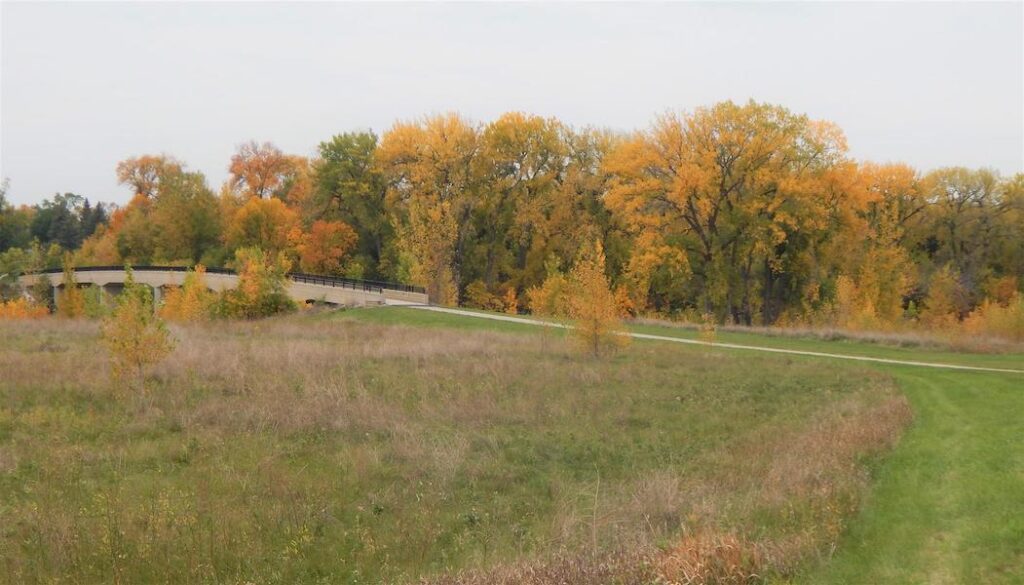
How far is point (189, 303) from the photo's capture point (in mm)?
39562

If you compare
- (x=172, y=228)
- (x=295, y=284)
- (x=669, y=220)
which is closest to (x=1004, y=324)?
(x=669, y=220)

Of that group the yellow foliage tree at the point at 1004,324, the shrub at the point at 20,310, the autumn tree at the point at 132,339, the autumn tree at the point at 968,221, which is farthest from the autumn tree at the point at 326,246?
the autumn tree at the point at 968,221

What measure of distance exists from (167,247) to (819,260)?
57.6 meters

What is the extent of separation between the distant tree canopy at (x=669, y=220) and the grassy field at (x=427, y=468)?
24.6 metres

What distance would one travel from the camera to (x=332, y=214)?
203ft

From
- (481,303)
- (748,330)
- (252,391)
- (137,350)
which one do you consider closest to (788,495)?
(252,391)

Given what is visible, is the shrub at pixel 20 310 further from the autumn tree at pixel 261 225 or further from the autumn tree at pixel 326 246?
the autumn tree at pixel 326 246

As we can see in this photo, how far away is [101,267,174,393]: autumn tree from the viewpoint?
17234 millimetres

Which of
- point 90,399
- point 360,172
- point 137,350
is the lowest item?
point 90,399

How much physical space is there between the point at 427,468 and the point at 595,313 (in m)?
13.0

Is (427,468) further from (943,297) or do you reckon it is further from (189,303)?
(943,297)

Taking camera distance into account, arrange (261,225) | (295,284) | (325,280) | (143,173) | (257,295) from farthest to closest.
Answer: (143,173) → (261,225) → (295,284) → (325,280) → (257,295)

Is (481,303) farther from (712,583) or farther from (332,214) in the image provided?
(712,583)

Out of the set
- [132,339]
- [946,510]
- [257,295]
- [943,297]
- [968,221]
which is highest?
[968,221]
